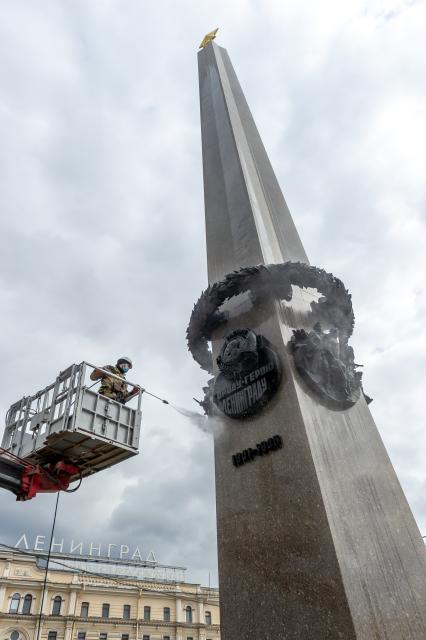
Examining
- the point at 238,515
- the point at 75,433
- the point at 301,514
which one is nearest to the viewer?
the point at 301,514

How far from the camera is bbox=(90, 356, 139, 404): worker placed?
8086 mm

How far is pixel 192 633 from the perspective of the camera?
52156 millimetres

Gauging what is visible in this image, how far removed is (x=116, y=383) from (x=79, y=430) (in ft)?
4.85

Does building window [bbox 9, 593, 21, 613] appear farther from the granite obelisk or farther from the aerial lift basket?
the granite obelisk

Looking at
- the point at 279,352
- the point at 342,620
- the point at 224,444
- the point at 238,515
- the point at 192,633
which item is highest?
the point at 192,633

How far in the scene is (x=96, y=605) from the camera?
49312 mm

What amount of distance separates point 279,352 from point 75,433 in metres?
3.62

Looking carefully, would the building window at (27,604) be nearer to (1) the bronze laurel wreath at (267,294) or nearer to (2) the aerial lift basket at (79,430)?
(2) the aerial lift basket at (79,430)

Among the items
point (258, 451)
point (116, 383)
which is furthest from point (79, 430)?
point (258, 451)

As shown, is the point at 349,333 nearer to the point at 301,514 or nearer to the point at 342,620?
the point at 301,514

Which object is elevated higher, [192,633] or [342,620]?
[192,633]

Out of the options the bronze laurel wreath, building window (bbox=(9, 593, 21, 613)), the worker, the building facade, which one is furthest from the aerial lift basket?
building window (bbox=(9, 593, 21, 613))

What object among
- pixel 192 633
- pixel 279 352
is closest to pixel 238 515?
pixel 279 352

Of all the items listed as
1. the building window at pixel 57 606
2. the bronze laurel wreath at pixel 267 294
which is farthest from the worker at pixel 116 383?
the building window at pixel 57 606
